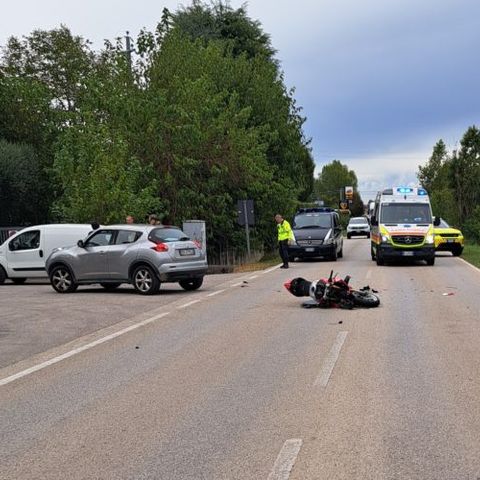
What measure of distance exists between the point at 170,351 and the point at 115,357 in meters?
0.71

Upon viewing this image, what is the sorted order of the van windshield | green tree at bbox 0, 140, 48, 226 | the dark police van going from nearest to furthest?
1. the van windshield
2. the dark police van
3. green tree at bbox 0, 140, 48, 226

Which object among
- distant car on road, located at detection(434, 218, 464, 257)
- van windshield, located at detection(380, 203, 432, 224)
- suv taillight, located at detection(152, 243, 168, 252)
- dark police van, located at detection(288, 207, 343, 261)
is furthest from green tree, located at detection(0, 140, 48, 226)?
distant car on road, located at detection(434, 218, 464, 257)

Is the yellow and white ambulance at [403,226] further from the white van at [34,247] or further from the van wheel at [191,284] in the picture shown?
the white van at [34,247]

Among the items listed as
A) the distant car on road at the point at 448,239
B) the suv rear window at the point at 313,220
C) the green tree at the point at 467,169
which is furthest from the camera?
the green tree at the point at 467,169

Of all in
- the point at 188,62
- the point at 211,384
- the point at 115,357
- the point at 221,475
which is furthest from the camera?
the point at 188,62

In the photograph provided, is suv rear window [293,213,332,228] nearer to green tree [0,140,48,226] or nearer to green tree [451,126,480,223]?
green tree [0,140,48,226]

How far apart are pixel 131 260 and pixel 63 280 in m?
2.15

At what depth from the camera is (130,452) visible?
16.6ft

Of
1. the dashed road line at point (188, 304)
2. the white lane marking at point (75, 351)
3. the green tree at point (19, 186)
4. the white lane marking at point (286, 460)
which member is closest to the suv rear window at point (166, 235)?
the dashed road line at point (188, 304)

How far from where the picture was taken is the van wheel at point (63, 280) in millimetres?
17297

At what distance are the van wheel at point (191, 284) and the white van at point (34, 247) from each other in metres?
4.12

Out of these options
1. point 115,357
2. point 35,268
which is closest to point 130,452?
point 115,357

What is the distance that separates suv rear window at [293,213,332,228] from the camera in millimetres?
29672

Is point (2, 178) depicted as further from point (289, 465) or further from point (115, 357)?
point (289, 465)
